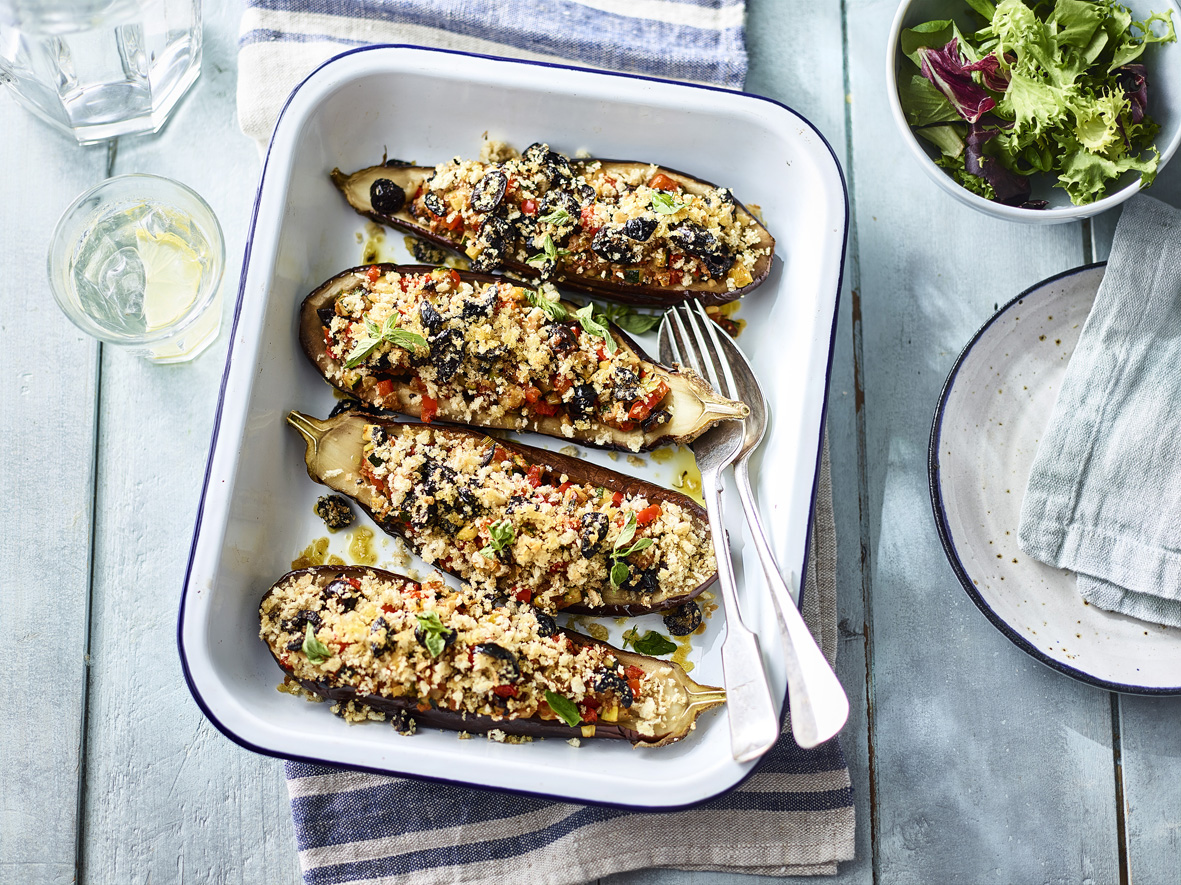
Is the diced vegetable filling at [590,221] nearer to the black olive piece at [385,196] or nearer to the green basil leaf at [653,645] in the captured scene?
the black olive piece at [385,196]

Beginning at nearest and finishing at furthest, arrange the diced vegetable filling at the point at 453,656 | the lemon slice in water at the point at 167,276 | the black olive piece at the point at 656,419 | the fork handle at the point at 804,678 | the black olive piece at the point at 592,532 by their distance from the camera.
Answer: the fork handle at the point at 804,678
the diced vegetable filling at the point at 453,656
the black olive piece at the point at 592,532
the black olive piece at the point at 656,419
the lemon slice in water at the point at 167,276

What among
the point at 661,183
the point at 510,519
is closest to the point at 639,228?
the point at 661,183

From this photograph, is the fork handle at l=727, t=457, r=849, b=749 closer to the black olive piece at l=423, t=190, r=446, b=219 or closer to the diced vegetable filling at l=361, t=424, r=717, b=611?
the diced vegetable filling at l=361, t=424, r=717, b=611

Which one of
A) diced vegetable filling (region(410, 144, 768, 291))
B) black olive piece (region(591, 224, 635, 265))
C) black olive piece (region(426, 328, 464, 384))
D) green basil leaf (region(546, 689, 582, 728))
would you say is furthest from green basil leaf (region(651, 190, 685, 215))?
green basil leaf (region(546, 689, 582, 728))

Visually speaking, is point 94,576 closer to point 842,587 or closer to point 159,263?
point 159,263

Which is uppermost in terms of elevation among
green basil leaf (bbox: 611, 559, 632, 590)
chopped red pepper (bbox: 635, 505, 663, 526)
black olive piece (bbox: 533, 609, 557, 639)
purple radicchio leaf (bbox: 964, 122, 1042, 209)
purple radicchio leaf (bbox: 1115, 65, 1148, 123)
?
purple radicchio leaf (bbox: 1115, 65, 1148, 123)

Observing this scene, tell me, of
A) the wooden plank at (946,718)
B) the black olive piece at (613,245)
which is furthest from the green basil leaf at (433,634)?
the wooden plank at (946,718)

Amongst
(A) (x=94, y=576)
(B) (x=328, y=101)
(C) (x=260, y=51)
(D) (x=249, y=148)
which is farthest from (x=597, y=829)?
(C) (x=260, y=51)
